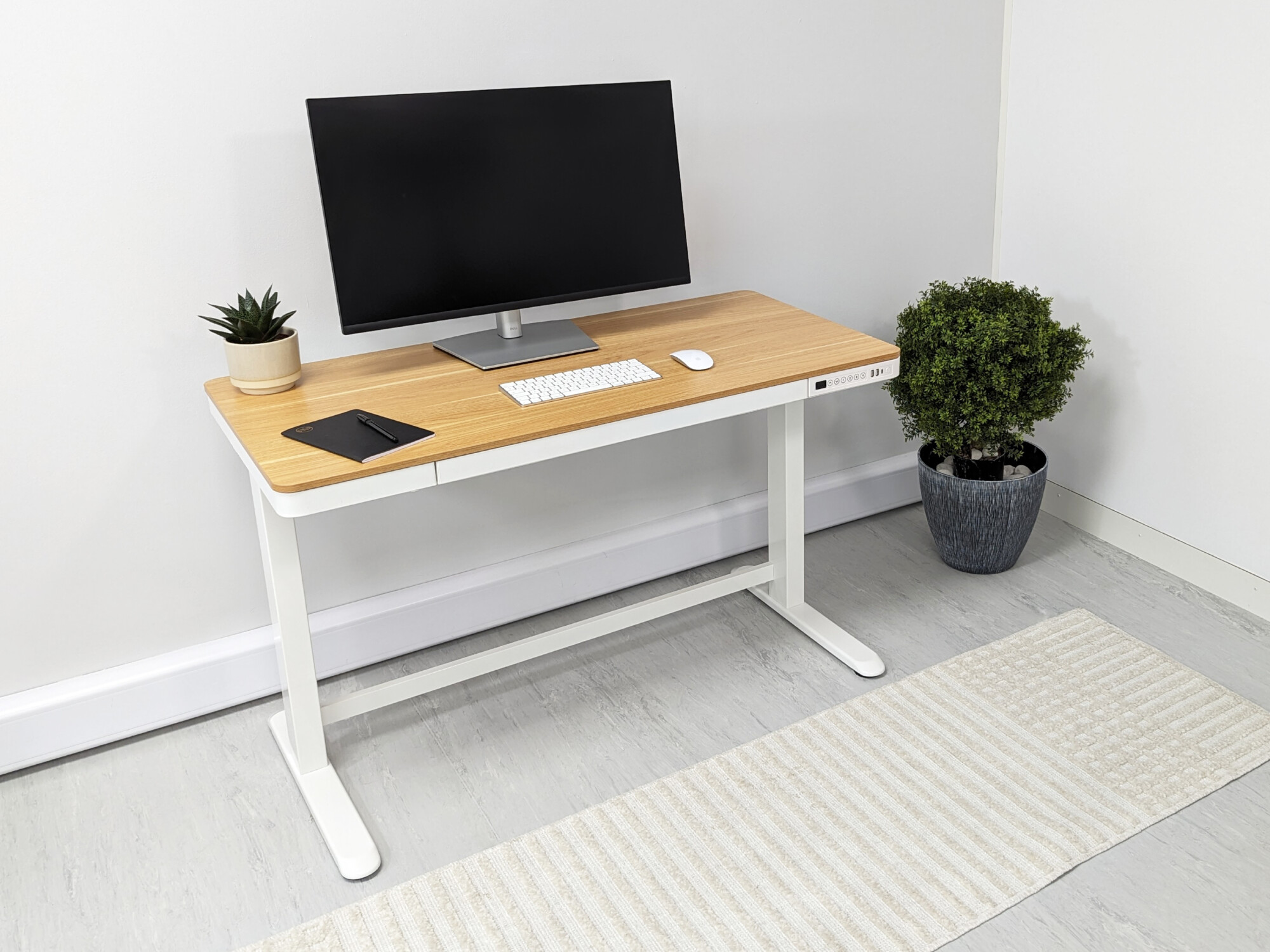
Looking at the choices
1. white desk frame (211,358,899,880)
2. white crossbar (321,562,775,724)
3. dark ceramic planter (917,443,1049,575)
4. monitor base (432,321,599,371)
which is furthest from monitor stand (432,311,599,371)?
dark ceramic planter (917,443,1049,575)

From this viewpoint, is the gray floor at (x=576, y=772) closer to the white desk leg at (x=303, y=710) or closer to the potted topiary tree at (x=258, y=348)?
the white desk leg at (x=303, y=710)

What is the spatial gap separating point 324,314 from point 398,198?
0.37 m

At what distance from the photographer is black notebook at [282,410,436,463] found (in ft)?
5.69

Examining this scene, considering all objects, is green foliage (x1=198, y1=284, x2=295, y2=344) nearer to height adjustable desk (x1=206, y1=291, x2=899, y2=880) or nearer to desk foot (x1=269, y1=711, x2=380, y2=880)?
height adjustable desk (x1=206, y1=291, x2=899, y2=880)

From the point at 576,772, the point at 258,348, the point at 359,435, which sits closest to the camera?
the point at 359,435

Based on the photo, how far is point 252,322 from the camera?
196 cm

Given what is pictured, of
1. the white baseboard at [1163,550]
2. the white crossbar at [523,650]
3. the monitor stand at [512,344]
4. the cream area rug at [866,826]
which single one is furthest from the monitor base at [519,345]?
the white baseboard at [1163,550]

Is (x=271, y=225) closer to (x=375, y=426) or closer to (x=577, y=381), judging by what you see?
(x=375, y=426)

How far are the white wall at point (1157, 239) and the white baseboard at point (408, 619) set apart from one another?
65 centimetres

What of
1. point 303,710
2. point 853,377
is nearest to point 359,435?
point 303,710

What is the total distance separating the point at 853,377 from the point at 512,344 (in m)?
0.69

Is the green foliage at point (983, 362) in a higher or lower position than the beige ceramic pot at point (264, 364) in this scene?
lower

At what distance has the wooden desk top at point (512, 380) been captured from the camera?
1759 mm

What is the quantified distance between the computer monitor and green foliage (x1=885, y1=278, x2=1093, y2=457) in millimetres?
671
